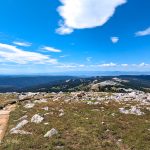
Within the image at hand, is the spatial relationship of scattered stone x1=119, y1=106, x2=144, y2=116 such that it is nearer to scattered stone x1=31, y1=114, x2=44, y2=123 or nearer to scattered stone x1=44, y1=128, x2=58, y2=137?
scattered stone x1=31, y1=114, x2=44, y2=123

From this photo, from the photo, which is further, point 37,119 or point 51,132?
point 37,119

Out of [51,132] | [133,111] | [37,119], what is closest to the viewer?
[51,132]

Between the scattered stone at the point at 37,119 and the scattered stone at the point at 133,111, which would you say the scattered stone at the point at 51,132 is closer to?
the scattered stone at the point at 37,119

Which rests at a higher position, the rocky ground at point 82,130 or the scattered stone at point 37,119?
the scattered stone at point 37,119

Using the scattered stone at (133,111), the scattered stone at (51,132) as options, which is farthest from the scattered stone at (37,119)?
the scattered stone at (133,111)

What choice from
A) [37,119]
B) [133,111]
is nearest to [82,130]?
[37,119]

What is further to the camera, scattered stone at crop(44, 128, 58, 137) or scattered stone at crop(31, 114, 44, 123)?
scattered stone at crop(31, 114, 44, 123)

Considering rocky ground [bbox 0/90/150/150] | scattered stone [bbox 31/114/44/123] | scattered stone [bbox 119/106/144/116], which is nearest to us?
rocky ground [bbox 0/90/150/150]

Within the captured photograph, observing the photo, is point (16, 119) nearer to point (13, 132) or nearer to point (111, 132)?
point (13, 132)

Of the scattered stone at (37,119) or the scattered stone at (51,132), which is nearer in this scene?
the scattered stone at (51,132)

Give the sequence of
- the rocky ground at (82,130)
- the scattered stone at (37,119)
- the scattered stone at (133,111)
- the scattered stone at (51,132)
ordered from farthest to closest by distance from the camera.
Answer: the scattered stone at (133,111)
the scattered stone at (37,119)
the scattered stone at (51,132)
the rocky ground at (82,130)

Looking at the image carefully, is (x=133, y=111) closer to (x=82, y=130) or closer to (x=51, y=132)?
(x=82, y=130)

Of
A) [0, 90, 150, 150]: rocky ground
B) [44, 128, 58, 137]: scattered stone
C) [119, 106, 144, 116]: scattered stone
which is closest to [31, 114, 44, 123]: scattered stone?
[0, 90, 150, 150]: rocky ground

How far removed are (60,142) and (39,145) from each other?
1.98 meters
